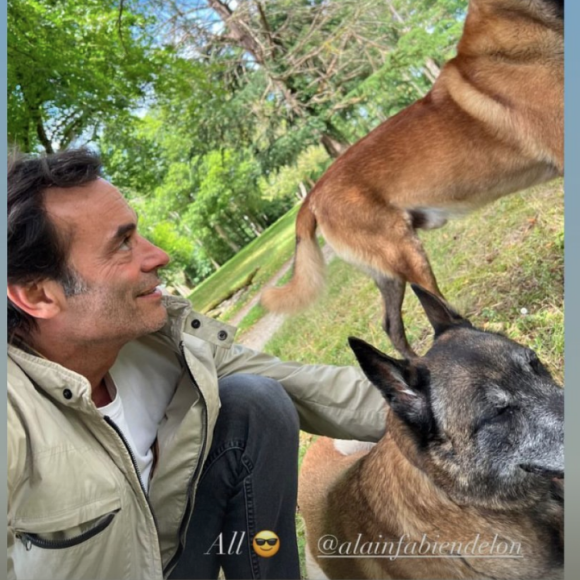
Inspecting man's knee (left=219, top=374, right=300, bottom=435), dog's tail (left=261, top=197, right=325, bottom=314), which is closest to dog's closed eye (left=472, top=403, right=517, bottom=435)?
man's knee (left=219, top=374, right=300, bottom=435)

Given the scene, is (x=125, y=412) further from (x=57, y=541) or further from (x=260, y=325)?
(x=260, y=325)

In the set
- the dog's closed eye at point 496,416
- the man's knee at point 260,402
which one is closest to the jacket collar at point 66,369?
the man's knee at point 260,402

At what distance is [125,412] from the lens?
6.76 feet

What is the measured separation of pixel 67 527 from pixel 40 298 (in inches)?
26.6

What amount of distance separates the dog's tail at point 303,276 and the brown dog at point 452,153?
0.05 metres

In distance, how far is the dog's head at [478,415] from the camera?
1.87 meters

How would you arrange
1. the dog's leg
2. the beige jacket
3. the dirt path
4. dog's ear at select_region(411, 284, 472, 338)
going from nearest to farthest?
the beige jacket, dog's ear at select_region(411, 284, 472, 338), the dog's leg, the dirt path

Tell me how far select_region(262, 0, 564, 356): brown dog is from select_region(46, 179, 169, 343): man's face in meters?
0.74

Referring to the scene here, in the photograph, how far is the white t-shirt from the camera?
2021 millimetres

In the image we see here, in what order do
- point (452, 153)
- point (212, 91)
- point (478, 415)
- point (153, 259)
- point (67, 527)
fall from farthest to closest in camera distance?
point (212, 91) < point (452, 153) < point (153, 259) < point (478, 415) < point (67, 527)

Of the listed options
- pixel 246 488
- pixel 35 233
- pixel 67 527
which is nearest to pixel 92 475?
pixel 67 527

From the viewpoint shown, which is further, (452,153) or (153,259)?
(452,153)

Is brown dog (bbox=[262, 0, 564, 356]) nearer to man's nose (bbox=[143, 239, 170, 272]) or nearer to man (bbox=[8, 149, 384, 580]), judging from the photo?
man (bbox=[8, 149, 384, 580])

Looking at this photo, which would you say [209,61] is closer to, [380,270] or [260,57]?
[260,57]
